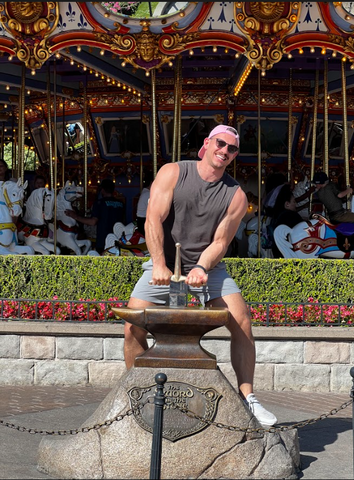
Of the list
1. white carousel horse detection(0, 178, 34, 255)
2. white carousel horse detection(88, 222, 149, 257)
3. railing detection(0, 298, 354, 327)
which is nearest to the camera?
railing detection(0, 298, 354, 327)

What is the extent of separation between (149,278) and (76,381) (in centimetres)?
352

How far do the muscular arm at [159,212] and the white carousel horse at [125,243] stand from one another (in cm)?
864

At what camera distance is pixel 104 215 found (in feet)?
52.7

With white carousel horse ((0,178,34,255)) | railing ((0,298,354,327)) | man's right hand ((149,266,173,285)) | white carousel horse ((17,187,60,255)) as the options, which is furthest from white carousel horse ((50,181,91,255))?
man's right hand ((149,266,173,285))

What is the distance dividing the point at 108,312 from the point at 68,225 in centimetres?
649

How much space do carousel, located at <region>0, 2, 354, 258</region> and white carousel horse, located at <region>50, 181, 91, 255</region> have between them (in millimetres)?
26

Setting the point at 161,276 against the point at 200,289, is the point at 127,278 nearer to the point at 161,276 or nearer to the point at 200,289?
the point at 200,289

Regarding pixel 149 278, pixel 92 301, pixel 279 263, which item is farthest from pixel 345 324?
pixel 149 278

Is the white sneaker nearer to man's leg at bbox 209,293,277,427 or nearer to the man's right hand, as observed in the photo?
man's leg at bbox 209,293,277,427

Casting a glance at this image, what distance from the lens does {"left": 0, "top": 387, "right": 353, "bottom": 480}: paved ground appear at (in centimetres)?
576

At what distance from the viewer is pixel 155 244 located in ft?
19.1

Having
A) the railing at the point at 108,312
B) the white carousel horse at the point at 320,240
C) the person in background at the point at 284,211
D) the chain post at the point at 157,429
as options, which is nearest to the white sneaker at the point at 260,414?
the chain post at the point at 157,429

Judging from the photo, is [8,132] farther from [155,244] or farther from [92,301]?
[155,244]

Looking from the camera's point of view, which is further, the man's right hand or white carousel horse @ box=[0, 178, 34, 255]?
white carousel horse @ box=[0, 178, 34, 255]
